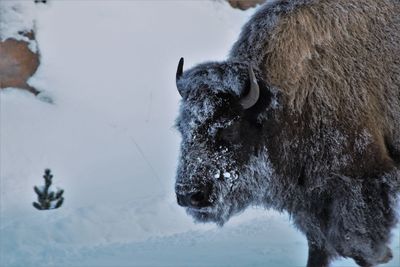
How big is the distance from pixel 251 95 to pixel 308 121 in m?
0.44

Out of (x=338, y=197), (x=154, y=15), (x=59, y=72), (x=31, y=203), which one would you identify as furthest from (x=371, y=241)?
(x=154, y=15)

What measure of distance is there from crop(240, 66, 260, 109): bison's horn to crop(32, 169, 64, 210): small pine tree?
2796 millimetres

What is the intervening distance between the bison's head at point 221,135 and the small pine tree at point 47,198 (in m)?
2.38

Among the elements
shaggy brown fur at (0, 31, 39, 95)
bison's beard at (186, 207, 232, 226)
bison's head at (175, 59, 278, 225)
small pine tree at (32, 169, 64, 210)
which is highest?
shaggy brown fur at (0, 31, 39, 95)

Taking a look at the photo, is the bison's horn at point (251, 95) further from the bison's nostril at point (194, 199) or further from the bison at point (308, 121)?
the bison's nostril at point (194, 199)

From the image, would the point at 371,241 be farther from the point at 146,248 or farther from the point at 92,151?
the point at 92,151

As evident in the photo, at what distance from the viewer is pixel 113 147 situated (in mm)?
7555

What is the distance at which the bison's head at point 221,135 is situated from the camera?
12.1 ft

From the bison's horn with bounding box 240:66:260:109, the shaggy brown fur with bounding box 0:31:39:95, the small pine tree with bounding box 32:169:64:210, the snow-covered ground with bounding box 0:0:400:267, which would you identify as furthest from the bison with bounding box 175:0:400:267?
the shaggy brown fur with bounding box 0:31:39:95

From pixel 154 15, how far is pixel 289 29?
545cm

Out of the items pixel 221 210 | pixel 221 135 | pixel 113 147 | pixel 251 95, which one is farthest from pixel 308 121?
pixel 113 147

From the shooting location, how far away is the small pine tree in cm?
597

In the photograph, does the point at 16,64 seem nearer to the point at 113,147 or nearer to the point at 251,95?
the point at 113,147

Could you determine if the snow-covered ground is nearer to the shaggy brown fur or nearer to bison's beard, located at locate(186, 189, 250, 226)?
the shaggy brown fur
